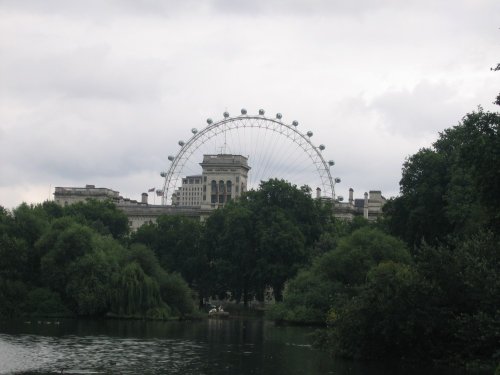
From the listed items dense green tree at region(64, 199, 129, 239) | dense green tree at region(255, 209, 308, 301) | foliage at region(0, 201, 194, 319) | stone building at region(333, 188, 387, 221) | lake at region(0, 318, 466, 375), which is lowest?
lake at region(0, 318, 466, 375)

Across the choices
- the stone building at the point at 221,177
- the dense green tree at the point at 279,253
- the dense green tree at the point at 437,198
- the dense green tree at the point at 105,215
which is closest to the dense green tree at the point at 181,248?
the dense green tree at the point at 105,215

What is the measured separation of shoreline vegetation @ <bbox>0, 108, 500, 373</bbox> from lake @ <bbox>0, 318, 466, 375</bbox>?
7.38ft

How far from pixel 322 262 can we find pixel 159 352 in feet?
108

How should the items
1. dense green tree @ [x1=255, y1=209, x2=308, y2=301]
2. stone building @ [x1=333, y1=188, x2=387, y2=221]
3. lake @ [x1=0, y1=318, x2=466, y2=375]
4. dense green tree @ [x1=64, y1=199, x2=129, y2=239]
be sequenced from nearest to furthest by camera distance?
lake @ [x1=0, y1=318, x2=466, y2=375] < dense green tree @ [x1=255, y1=209, x2=308, y2=301] < dense green tree @ [x1=64, y1=199, x2=129, y2=239] < stone building @ [x1=333, y1=188, x2=387, y2=221]

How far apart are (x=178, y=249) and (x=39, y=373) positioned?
88665 mm

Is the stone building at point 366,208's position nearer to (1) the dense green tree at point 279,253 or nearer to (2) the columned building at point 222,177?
(2) the columned building at point 222,177

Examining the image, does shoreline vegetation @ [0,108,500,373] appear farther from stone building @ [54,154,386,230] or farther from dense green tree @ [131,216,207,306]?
stone building @ [54,154,386,230]

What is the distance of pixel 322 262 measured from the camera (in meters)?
80.8

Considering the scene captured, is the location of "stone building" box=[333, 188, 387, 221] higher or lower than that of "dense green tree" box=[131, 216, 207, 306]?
higher

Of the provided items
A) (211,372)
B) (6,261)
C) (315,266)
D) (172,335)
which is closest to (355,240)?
(315,266)

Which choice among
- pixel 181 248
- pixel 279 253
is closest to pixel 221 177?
pixel 181 248

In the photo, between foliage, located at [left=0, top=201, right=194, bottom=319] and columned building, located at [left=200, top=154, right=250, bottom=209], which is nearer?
foliage, located at [left=0, top=201, right=194, bottom=319]

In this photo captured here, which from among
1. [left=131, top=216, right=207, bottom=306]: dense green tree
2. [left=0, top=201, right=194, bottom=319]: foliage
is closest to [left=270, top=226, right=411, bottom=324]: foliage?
[left=0, top=201, right=194, bottom=319]: foliage

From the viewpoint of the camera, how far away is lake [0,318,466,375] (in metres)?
41.9
